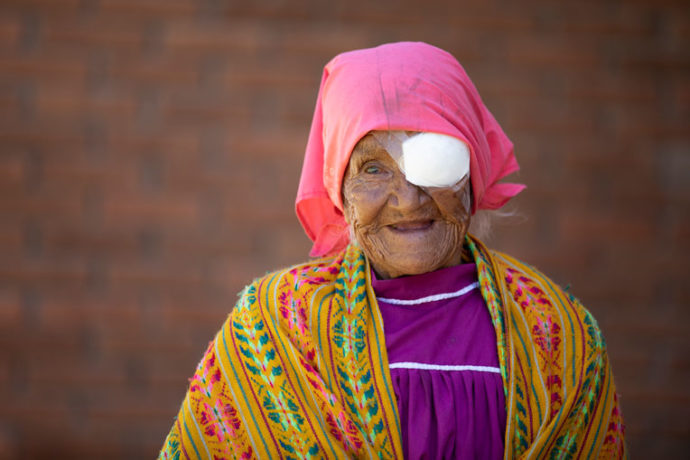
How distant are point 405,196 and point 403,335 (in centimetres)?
37

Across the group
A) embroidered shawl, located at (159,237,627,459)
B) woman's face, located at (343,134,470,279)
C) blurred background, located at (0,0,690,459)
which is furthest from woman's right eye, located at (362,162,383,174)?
blurred background, located at (0,0,690,459)

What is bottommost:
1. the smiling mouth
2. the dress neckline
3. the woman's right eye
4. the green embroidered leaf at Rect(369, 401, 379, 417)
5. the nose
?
the green embroidered leaf at Rect(369, 401, 379, 417)

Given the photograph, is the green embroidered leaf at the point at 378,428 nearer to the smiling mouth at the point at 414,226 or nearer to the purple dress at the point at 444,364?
the purple dress at the point at 444,364

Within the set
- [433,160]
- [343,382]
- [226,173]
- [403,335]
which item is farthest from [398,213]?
[226,173]

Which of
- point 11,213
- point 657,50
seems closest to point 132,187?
point 11,213

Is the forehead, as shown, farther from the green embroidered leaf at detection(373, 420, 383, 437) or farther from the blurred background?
the blurred background

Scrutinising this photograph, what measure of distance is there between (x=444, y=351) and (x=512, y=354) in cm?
18

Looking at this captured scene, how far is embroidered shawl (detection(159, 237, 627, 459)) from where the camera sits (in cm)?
199

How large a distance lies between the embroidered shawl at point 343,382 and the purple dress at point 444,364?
0.04 m

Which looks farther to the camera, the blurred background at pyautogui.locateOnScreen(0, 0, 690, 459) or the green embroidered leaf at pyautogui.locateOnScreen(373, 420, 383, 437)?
A: the blurred background at pyautogui.locateOnScreen(0, 0, 690, 459)

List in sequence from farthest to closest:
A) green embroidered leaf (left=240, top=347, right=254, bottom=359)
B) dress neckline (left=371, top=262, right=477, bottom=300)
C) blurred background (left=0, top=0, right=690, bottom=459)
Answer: blurred background (left=0, top=0, right=690, bottom=459)
dress neckline (left=371, top=262, right=477, bottom=300)
green embroidered leaf (left=240, top=347, right=254, bottom=359)

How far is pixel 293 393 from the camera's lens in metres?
2.03

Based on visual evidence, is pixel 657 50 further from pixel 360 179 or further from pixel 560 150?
pixel 360 179

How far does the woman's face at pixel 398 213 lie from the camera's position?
6.81 ft
